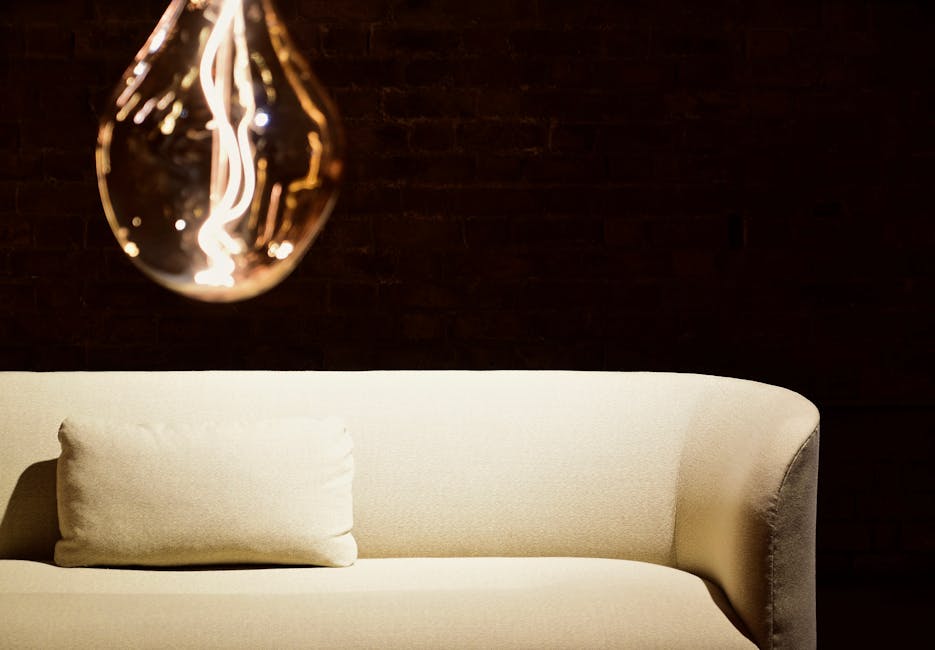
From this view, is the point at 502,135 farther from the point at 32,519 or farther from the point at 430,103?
the point at 32,519

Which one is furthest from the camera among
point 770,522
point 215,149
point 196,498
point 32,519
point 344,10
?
point 344,10

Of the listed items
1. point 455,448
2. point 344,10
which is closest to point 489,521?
point 455,448

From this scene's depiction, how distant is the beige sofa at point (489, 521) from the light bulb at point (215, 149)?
0.93 m

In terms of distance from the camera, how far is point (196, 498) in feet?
6.51

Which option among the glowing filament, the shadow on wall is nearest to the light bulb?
the glowing filament

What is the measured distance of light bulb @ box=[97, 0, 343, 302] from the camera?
38.4 inches

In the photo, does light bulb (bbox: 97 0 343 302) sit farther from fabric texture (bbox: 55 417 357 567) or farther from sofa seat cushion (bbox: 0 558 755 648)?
fabric texture (bbox: 55 417 357 567)

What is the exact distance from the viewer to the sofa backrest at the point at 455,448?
7.06 feet

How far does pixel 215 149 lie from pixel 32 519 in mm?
1470

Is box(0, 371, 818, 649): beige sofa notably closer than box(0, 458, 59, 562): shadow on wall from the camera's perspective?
Yes

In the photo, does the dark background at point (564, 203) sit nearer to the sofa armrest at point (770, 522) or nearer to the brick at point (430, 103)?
the brick at point (430, 103)

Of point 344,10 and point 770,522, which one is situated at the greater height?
point 344,10

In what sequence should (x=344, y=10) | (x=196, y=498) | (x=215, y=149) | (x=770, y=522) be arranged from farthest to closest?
1. (x=344, y=10)
2. (x=196, y=498)
3. (x=770, y=522)
4. (x=215, y=149)

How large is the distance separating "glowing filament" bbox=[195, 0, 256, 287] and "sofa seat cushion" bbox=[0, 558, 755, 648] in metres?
0.88
